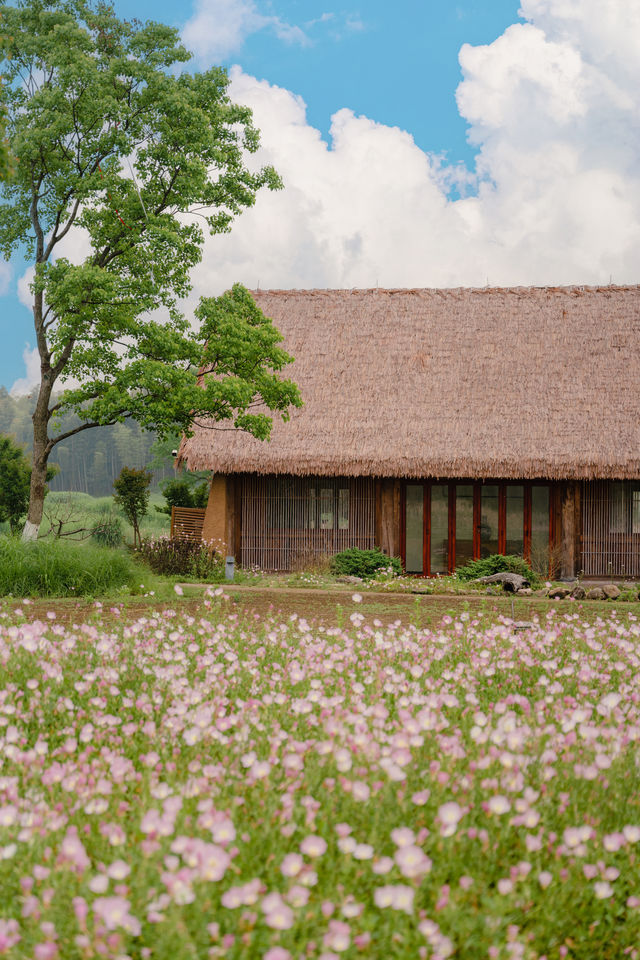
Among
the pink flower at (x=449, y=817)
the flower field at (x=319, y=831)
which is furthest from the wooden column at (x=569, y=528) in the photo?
the pink flower at (x=449, y=817)

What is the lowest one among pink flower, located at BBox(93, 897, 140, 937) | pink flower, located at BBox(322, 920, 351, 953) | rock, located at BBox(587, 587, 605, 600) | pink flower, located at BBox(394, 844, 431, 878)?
rock, located at BBox(587, 587, 605, 600)

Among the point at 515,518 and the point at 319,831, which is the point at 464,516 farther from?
the point at 319,831

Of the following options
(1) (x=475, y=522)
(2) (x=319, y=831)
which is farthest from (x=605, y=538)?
(2) (x=319, y=831)

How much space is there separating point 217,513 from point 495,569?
6086 millimetres

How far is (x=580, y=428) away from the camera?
15508 millimetres

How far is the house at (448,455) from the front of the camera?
50.0 feet

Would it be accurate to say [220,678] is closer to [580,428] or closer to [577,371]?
[580,428]

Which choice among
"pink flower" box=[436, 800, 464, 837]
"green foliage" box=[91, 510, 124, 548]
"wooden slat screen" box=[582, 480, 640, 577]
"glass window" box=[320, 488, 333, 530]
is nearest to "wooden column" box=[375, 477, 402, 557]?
"glass window" box=[320, 488, 333, 530]

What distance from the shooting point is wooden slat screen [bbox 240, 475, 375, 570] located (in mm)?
16281

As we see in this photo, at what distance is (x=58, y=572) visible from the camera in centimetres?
978

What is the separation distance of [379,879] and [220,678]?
2.06m

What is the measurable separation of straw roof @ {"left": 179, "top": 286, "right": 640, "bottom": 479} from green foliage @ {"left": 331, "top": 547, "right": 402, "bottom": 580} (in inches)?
62.2

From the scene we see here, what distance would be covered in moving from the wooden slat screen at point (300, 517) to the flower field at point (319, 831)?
12265 mm

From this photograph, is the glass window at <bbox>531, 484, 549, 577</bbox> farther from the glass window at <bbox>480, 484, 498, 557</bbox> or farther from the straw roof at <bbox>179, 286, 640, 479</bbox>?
the straw roof at <bbox>179, 286, 640, 479</bbox>
